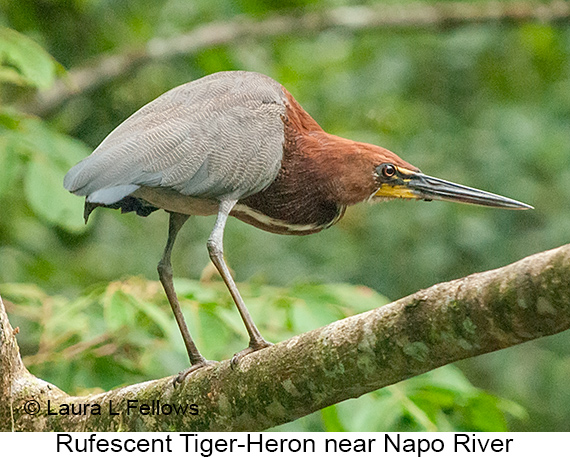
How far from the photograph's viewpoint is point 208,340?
2939mm

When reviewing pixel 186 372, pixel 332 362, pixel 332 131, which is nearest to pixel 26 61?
pixel 186 372

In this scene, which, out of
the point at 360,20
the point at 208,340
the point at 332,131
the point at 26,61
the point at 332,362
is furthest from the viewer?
the point at 332,131

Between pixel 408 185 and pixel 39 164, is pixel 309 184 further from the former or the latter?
pixel 39 164

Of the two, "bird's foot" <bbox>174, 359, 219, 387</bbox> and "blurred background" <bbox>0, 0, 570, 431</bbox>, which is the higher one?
"blurred background" <bbox>0, 0, 570, 431</bbox>

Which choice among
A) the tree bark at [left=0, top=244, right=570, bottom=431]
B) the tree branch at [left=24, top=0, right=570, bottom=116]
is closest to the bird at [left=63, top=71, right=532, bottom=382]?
the tree bark at [left=0, top=244, right=570, bottom=431]

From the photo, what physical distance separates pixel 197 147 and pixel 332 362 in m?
0.93

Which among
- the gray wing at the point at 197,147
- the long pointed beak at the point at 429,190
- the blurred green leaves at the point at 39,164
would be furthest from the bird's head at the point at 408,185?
the blurred green leaves at the point at 39,164

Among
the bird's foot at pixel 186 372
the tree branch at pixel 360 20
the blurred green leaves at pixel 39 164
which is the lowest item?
the bird's foot at pixel 186 372

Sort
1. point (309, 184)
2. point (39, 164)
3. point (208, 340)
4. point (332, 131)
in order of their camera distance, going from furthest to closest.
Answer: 1. point (332, 131)
2. point (39, 164)
3. point (208, 340)
4. point (309, 184)

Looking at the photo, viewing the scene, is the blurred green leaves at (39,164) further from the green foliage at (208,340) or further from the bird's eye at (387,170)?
the bird's eye at (387,170)

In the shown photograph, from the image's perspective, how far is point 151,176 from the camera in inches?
100

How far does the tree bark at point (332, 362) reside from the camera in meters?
1.71

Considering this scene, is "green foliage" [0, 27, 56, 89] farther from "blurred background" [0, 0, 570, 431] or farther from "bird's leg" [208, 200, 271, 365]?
"bird's leg" [208, 200, 271, 365]

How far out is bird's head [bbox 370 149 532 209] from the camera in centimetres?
284
